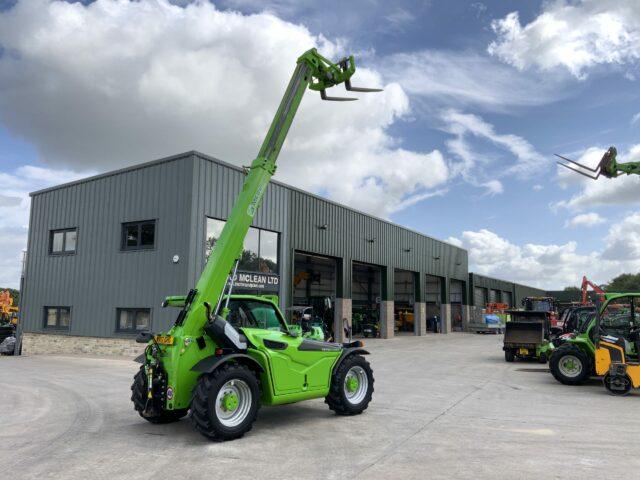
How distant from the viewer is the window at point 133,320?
62.1 ft

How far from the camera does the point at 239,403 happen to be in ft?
22.7

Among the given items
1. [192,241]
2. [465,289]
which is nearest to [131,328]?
[192,241]

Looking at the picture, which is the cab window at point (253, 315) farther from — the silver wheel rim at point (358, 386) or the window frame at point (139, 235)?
the window frame at point (139, 235)

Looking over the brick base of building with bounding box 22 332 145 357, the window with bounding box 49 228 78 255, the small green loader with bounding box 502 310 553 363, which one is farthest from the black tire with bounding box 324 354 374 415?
the window with bounding box 49 228 78 255

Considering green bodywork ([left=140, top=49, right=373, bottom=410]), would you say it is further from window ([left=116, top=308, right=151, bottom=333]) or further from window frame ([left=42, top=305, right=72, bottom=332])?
window frame ([left=42, top=305, right=72, bottom=332])

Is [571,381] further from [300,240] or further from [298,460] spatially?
[300,240]

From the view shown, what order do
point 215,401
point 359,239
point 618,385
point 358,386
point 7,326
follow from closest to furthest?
point 215,401 → point 358,386 → point 618,385 → point 7,326 → point 359,239

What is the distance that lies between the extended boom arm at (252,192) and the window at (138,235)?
11812 millimetres

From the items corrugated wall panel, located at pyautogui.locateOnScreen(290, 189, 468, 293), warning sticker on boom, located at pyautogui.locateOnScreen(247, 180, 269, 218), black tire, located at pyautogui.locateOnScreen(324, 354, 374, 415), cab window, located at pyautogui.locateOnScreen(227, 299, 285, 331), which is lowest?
black tire, located at pyautogui.locateOnScreen(324, 354, 374, 415)

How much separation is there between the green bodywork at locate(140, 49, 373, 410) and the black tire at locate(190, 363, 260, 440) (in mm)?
262

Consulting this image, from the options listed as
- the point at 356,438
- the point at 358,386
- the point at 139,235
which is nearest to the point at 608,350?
the point at 358,386

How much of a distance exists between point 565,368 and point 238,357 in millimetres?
8819

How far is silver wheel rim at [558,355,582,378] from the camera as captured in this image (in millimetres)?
12070

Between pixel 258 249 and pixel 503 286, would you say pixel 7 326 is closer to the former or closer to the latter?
pixel 258 249
